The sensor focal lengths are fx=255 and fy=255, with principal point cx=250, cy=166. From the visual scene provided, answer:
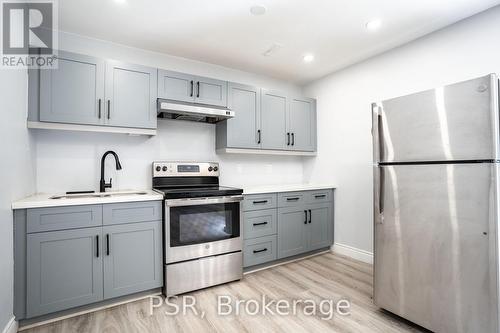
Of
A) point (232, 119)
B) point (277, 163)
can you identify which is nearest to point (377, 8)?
point (232, 119)

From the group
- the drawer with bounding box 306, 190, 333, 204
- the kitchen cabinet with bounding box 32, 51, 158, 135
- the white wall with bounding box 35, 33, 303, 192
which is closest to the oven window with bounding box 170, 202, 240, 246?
the white wall with bounding box 35, 33, 303, 192

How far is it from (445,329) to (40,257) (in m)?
2.83

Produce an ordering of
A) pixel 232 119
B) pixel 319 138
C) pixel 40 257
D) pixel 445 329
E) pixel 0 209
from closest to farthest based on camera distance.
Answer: pixel 0 209, pixel 445 329, pixel 40 257, pixel 232 119, pixel 319 138

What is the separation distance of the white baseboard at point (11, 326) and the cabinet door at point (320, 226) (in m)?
2.83

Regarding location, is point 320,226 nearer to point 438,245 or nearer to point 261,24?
point 438,245

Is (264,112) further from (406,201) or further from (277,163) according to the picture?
(406,201)

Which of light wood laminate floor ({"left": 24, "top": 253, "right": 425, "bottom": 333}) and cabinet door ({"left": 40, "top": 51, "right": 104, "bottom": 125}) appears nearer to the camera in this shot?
light wood laminate floor ({"left": 24, "top": 253, "right": 425, "bottom": 333})

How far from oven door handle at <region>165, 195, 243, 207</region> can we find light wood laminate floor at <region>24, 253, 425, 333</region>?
2.74 ft

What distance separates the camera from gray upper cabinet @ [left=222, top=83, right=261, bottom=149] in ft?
10.1

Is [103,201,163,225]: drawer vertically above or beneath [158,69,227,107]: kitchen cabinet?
beneath

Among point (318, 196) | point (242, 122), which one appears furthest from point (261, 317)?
point (242, 122)

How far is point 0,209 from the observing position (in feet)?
5.04

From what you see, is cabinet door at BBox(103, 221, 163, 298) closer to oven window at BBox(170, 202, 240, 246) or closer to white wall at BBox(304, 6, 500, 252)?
oven window at BBox(170, 202, 240, 246)

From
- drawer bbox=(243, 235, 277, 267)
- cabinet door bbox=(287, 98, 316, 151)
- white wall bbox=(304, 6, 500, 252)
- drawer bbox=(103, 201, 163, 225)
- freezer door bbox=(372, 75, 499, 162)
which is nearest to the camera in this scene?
freezer door bbox=(372, 75, 499, 162)
